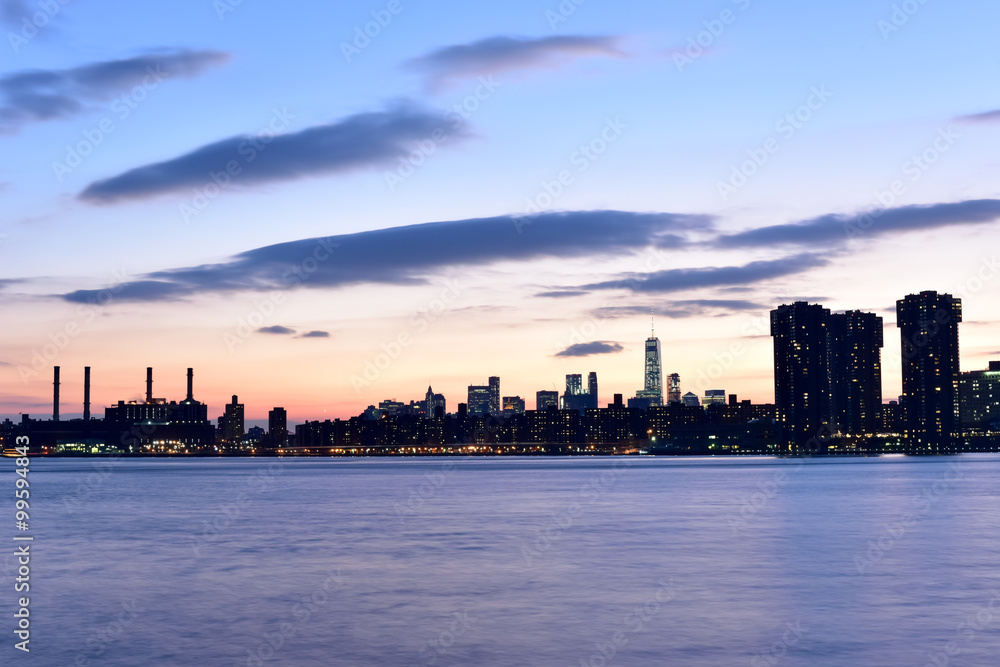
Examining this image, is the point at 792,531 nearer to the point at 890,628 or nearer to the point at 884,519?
the point at 884,519

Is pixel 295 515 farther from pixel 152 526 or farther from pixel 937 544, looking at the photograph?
pixel 937 544

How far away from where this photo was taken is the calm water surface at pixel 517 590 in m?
30.9

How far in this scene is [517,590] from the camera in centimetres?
4253

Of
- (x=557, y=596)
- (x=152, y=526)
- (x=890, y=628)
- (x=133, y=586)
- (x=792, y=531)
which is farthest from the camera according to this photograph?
(x=152, y=526)

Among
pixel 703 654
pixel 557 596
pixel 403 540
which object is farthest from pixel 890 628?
pixel 403 540

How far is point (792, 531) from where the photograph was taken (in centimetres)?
6956

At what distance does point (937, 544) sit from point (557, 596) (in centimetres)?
3048

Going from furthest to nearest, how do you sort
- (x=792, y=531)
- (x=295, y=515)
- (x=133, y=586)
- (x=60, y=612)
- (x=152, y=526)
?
(x=295, y=515)
(x=152, y=526)
(x=792, y=531)
(x=133, y=586)
(x=60, y=612)

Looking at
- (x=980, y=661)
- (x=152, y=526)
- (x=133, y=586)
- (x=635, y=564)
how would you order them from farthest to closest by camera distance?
(x=152, y=526) → (x=635, y=564) → (x=133, y=586) → (x=980, y=661)

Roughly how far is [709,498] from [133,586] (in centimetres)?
7928

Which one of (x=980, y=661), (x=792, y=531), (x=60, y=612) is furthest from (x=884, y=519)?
(x=60, y=612)

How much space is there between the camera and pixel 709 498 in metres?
113

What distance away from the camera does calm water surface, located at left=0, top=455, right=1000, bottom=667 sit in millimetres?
30891

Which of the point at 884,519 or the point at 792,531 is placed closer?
the point at 792,531
